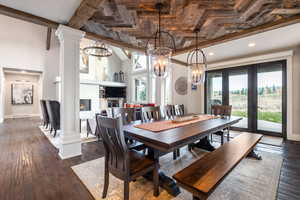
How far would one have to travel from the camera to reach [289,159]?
8.22 ft

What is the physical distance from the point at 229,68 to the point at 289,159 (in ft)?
10.5

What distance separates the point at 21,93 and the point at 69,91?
8177mm

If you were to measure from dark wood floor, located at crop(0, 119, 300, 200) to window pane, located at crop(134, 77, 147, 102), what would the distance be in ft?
17.2

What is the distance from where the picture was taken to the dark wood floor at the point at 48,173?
63.1 inches

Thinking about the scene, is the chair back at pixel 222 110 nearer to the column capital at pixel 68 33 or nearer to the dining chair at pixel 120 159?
the dining chair at pixel 120 159

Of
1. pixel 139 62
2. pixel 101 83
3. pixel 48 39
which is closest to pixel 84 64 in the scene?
pixel 101 83

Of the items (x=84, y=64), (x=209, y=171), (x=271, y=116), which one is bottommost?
(x=209, y=171)

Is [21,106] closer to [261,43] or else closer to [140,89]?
[140,89]

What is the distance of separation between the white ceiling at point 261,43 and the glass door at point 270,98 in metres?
0.61

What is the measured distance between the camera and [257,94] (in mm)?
4301

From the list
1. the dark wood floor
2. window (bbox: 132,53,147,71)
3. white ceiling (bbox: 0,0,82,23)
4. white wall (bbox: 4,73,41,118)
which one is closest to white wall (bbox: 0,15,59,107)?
white wall (bbox: 4,73,41,118)

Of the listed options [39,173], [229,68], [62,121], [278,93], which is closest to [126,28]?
[62,121]

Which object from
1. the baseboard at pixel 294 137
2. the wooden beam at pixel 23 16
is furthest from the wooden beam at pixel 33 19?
the baseboard at pixel 294 137

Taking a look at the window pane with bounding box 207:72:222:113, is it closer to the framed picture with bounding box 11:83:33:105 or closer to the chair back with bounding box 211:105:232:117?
the chair back with bounding box 211:105:232:117
